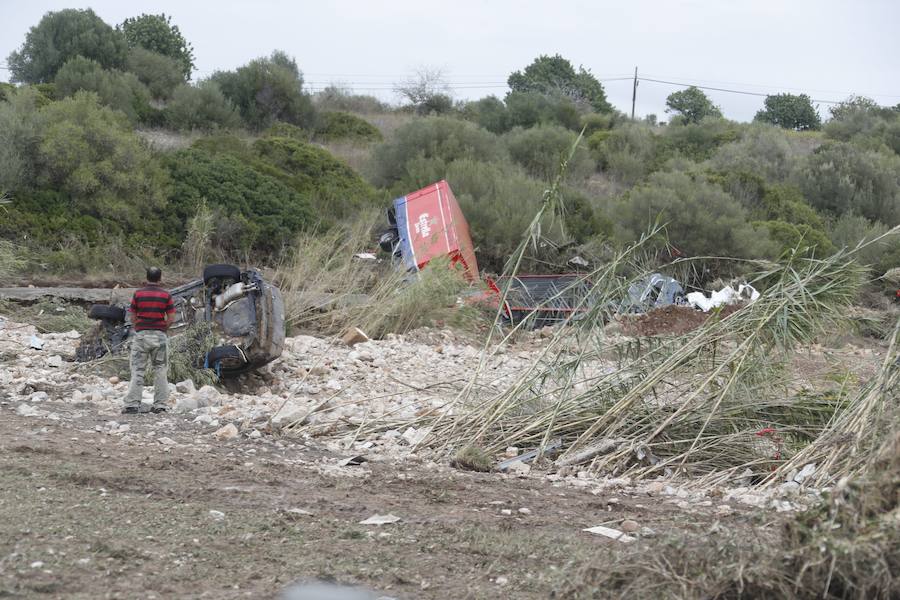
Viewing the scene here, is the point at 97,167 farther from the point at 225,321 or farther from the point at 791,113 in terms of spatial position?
the point at 791,113

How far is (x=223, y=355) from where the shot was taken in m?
8.55

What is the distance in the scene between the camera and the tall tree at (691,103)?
205ft

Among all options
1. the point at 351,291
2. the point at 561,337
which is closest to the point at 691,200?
the point at 351,291

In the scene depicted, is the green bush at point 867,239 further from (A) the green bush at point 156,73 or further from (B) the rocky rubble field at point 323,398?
(A) the green bush at point 156,73

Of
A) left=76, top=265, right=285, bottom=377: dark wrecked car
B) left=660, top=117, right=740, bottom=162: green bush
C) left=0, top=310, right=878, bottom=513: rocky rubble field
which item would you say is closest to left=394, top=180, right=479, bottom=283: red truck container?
→ left=0, top=310, right=878, bottom=513: rocky rubble field

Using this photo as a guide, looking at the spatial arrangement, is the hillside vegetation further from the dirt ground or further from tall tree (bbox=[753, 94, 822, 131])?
tall tree (bbox=[753, 94, 822, 131])

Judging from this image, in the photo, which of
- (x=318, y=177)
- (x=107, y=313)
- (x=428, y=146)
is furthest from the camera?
(x=428, y=146)

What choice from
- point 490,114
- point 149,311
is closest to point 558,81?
point 490,114

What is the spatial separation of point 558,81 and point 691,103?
9964 mm

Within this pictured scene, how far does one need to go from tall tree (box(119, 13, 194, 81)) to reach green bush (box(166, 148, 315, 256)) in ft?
107

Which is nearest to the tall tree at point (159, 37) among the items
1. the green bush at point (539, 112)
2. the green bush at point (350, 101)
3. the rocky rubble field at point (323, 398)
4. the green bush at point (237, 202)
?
the green bush at point (350, 101)

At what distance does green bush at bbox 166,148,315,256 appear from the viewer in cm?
1852

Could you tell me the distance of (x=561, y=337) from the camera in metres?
6.79

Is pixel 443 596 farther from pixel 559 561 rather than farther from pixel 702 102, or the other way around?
pixel 702 102
